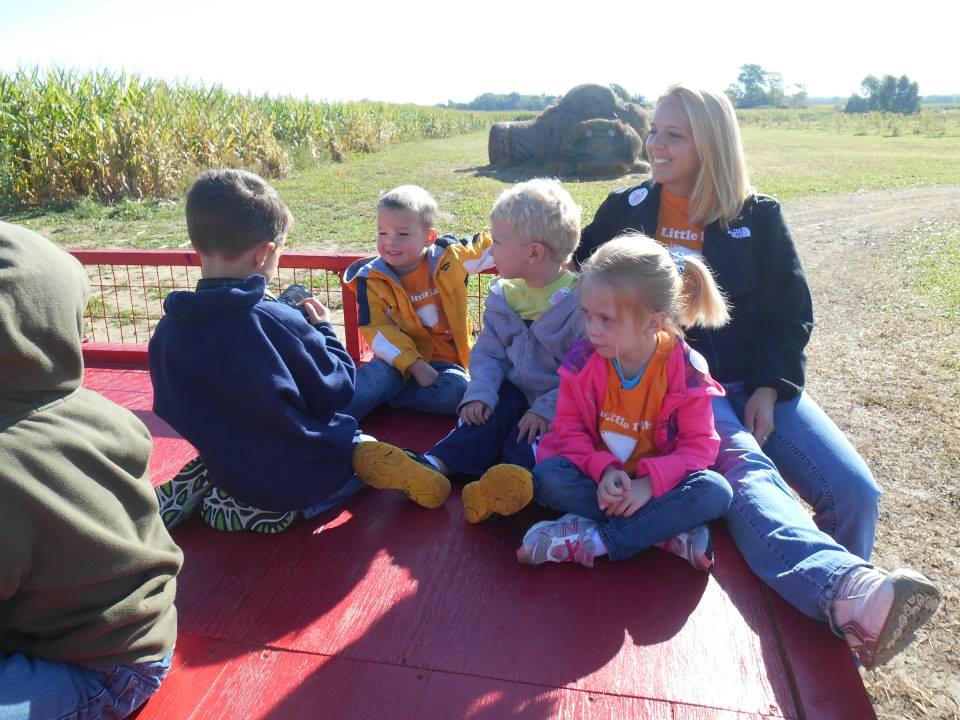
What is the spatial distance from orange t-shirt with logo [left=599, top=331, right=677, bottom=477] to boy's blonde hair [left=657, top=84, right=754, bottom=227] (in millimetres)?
659

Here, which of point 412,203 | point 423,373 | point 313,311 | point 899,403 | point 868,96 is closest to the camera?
point 313,311

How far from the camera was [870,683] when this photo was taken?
105 inches

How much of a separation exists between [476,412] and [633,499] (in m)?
0.74

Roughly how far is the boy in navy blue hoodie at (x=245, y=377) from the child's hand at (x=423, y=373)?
74cm

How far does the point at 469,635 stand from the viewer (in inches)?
77.5

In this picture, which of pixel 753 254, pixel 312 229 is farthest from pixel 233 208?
pixel 312 229

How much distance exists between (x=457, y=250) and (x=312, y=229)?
23.1 ft

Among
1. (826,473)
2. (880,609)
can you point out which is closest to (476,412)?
(826,473)

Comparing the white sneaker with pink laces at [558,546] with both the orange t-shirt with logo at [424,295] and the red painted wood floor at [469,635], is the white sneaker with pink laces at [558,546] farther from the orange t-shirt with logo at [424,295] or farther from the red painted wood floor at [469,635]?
the orange t-shirt with logo at [424,295]

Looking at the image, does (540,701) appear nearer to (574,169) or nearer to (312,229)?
(312,229)

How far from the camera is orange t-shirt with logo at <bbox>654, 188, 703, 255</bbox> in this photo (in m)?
2.80

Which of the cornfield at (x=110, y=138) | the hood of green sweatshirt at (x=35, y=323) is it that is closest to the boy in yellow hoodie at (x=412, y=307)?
the hood of green sweatshirt at (x=35, y=323)

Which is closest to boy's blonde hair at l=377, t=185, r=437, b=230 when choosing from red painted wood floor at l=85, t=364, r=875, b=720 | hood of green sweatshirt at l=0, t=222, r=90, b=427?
red painted wood floor at l=85, t=364, r=875, b=720

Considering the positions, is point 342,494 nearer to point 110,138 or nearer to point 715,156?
point 715,156
